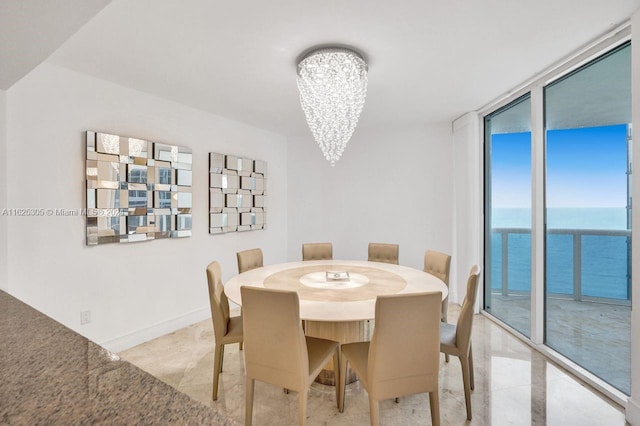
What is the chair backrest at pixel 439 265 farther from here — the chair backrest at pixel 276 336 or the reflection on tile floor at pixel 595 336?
the chair backrest at pixel 276 336

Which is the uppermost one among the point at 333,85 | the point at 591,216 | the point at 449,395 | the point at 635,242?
the point at 333,85

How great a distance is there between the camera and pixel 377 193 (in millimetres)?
4820

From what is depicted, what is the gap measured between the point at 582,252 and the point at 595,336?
69 centimetres

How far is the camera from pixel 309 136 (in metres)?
5.18

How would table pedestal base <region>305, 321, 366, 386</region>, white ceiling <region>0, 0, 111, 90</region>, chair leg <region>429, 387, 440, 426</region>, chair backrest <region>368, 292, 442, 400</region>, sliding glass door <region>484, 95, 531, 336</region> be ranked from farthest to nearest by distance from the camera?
sliding glass door <region>484, 95, 531, 336</region> < table pedestal base <region>305, 321, 366, 386</region> < chair leg <region>429, 387, 440, 426</region> < chair backrest <region>368, 292, 442, 400</region> < white ceiling <region>0, 0, 111, 90</region>

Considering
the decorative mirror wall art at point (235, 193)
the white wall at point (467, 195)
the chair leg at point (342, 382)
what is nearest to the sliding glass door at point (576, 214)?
the white wall at point (467, 195)

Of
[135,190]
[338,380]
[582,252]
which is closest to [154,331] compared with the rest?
[135,190]

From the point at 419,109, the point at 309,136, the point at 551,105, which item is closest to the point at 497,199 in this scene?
the point at 551,105

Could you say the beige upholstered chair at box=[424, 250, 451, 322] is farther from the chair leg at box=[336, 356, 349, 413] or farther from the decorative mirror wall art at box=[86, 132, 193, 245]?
the decorative mirror wall art at box=[86, 132, 193, 245]

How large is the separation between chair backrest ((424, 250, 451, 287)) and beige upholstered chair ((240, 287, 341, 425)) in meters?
1.68

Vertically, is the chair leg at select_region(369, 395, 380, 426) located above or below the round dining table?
below

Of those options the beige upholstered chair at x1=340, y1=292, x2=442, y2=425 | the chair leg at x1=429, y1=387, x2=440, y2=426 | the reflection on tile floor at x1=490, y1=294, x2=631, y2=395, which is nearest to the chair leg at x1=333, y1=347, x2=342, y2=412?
the beige upholstered chair at x1=340, y1=292, x2=442, y2=425

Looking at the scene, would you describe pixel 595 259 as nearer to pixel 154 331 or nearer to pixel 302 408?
pixel 302 408

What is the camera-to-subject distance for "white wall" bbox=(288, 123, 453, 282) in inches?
178
